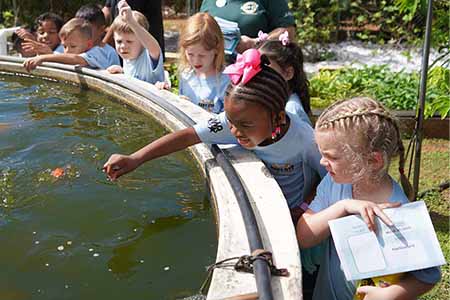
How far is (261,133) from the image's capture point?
7.86 ft

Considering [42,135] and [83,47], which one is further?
[83,47]

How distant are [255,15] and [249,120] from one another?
1885 millimetres

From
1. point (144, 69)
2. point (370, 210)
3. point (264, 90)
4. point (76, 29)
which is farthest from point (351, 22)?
point (370, 210)

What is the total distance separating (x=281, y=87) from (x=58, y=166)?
1.37m

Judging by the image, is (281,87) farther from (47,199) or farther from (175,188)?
(47,199)

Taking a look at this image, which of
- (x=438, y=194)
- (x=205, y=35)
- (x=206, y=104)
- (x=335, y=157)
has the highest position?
(x=205, y=35)

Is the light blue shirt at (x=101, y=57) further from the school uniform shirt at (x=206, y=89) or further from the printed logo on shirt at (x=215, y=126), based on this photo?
the printed logo on shirt at (x=215, y=126)

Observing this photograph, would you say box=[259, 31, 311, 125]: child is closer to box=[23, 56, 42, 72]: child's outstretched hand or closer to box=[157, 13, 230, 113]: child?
box=[157, 13, 230, 113]: child

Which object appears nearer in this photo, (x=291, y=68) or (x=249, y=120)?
(x=249, y=120)

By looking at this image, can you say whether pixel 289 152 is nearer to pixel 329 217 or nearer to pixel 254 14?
pixel 329 217

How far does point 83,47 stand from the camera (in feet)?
17.2

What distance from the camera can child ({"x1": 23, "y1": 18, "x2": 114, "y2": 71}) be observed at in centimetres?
491

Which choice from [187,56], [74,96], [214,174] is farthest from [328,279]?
[74,96]

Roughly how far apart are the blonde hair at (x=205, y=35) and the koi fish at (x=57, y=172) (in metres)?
1.08
